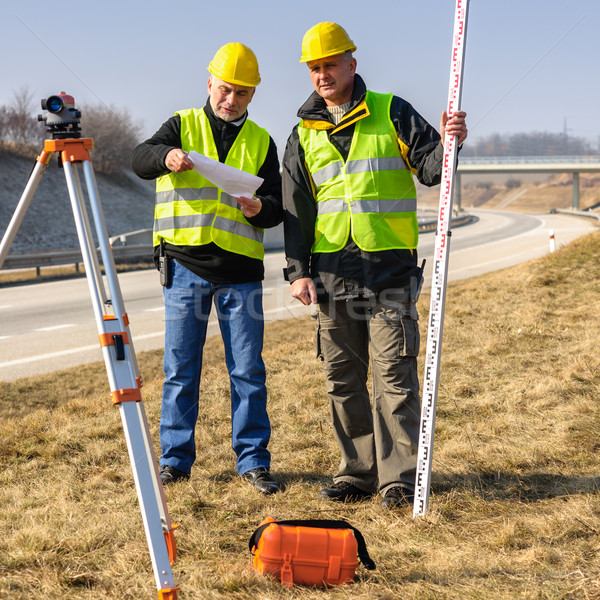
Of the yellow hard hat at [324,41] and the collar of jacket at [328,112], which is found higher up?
the yellow hard hat at [324,41]

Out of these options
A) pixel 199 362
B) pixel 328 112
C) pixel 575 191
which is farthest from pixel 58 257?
pixel 575 191

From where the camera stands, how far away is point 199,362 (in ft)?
12.8

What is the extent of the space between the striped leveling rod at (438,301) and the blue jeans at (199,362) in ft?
3.13

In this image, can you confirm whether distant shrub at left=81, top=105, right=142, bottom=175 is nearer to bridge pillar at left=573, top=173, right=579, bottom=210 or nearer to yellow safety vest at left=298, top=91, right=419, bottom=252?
yellow safety vest at left=298, top=91, right=419, bottom=252

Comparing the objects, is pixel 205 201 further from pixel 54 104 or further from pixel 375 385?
pixel 375 385

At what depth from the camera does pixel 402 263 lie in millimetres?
3477

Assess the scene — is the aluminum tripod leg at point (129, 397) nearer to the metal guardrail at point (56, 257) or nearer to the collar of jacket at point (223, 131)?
the collar of jacket at point (223, 131)

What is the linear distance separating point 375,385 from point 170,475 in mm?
1212

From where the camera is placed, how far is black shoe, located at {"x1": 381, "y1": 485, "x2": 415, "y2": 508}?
3367 mm

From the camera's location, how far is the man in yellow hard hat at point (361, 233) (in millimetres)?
3404

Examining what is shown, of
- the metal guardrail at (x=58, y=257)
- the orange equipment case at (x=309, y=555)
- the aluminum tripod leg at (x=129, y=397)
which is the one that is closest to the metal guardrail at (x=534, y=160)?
the metal guardrail at (x=58, y=257)

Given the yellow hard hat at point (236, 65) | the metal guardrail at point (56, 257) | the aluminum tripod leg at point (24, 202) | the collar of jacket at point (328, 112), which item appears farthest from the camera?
the metal guardrail at point (56, 257)

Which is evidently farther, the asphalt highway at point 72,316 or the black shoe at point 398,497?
the asphalt highway at point 72,316

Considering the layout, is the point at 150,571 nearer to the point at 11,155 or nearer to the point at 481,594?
the point at 481,594
